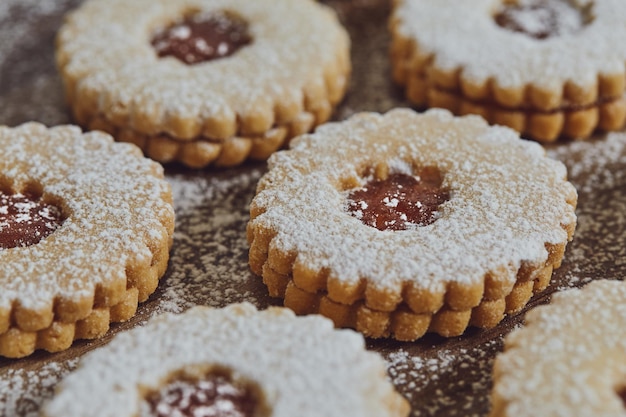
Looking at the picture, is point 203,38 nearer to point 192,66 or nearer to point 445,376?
point 192,66

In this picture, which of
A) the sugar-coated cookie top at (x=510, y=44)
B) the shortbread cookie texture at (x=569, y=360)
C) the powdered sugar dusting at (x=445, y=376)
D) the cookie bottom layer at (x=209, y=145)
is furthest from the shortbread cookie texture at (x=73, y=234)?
the sugar-coated cookie top at (x=510, y=44)

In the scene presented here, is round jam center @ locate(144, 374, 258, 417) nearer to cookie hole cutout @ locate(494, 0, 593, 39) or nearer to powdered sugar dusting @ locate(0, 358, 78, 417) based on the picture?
powdered sugar dusting @ locate(0, 358, 78, 417)

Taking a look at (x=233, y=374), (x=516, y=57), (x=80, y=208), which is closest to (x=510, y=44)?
(x=516, y=57)

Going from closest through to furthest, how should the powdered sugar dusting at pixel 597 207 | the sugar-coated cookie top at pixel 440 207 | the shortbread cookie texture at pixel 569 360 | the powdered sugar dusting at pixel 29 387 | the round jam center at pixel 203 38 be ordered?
the shortbread cookie texture at pixel 569 360 < the powdered sugar dusting at pixel 29 387 < the sugar-coated cookie top at pixel 440 207 < the powdered sugar dusting at pixel 597 207 < the round jam center at pixel 203 38

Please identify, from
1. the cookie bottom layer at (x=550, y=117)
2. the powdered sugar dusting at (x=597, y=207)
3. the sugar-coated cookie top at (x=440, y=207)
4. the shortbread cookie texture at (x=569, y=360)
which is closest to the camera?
the shortbread cookie texture at (x=569, y=360)

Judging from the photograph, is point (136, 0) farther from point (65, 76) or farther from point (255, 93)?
point (255, 93)

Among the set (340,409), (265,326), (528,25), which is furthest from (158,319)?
(528,25)

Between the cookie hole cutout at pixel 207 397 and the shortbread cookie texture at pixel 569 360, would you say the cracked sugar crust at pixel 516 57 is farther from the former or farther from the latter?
the cookie hole cutout at pixel 207 397

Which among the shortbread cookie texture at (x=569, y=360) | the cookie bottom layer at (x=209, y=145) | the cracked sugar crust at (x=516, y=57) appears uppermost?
the cracked sugar crust at (x=516, y=57)
